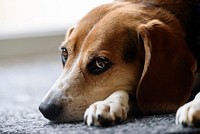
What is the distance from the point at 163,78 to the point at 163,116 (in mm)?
139

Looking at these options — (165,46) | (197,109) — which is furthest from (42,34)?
(197,109)

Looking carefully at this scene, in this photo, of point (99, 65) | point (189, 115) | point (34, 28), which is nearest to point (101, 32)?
point (99, 65)

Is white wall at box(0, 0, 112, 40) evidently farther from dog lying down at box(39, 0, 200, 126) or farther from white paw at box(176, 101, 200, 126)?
white paw at box(176, 101, 200, 126)

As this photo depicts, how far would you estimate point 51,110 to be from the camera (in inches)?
67.9

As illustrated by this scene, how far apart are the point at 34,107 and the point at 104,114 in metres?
1.10

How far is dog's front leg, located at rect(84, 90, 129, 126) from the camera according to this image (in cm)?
155

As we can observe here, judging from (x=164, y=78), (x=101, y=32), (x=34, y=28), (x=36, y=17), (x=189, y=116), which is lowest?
(x=189, y=116)

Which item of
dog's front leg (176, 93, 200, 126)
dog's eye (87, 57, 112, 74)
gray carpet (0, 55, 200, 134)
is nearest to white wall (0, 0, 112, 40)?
gray carpet (0, 55, 200, 134)

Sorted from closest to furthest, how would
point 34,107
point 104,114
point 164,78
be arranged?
point 104,114, point 164,78, point 34,107

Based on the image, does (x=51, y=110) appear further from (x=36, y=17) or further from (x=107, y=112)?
(x=36, y=17)

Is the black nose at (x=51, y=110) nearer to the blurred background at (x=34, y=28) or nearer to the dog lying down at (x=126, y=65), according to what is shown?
the dog lying down at (x=126, y=65)

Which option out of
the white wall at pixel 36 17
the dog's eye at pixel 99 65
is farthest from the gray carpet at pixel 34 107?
the white wall at pixel 36 17

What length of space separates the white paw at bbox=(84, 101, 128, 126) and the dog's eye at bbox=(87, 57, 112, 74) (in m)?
0.19

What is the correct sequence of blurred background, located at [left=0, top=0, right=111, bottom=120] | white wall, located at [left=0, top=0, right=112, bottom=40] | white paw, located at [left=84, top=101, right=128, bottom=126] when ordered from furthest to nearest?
white wall, located at [left=0, top=0, right=112, bottom=40]
blurred background, located at [left=0, top=0, right=111, bottom=120]
white paw, located at [left=84, top=101, right=128, bottom=126]
